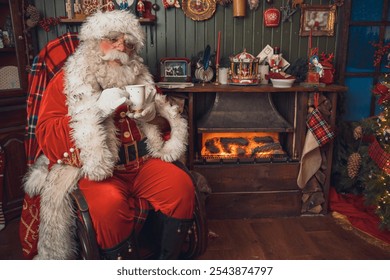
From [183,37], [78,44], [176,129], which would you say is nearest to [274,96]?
[183,37]

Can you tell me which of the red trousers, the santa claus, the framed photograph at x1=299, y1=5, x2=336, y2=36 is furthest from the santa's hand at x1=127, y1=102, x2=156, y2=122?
the framed photograph at x1=299, y1=5, x2=336, y2=36

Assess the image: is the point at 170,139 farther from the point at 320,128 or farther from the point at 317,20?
the point at 317,20

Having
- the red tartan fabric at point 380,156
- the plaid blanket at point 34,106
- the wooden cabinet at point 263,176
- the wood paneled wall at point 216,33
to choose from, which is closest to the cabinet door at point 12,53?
the wood paneled wall at point 216,33

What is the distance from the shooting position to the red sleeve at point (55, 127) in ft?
5.78

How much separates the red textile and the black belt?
166 centimetres

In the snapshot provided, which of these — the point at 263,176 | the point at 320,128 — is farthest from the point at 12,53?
the point at 320,128

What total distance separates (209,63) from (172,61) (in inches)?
11.1

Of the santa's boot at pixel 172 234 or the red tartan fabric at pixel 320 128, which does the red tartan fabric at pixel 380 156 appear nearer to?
the red tartan fabric at pixel 320 128

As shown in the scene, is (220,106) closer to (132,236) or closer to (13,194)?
(132,236)

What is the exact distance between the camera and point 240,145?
284 cm

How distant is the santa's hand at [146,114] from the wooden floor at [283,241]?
36.7 inches

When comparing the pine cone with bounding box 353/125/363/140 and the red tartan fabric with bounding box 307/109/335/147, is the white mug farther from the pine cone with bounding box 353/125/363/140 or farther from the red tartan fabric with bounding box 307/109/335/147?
the pine cone with bounding box 353/125/363/140

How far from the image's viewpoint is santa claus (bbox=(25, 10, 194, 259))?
5.54 feet

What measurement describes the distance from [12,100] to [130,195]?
1.26 m
